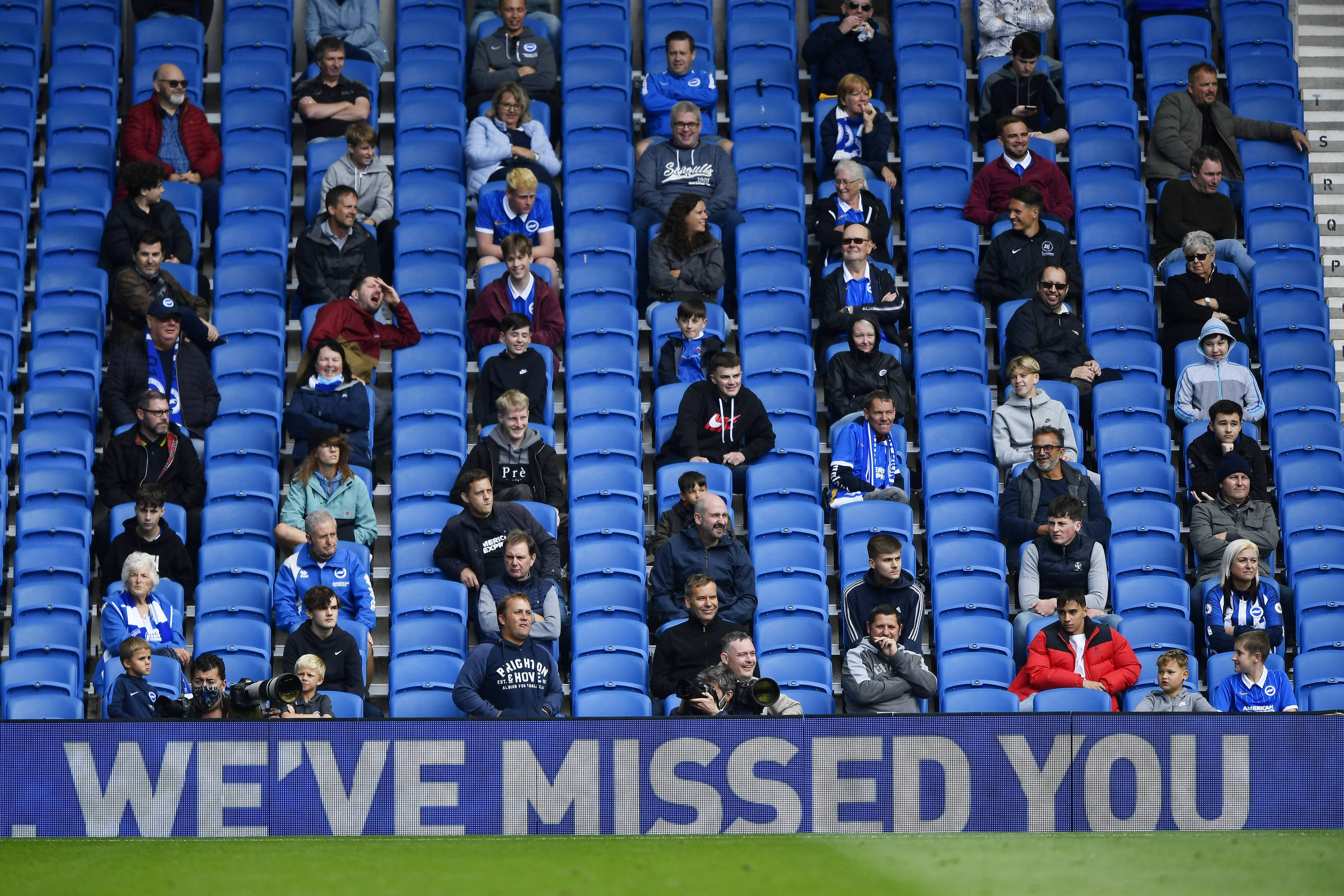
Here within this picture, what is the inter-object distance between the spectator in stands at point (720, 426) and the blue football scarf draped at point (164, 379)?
9.56ft

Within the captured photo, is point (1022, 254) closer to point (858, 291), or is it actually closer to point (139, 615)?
point (858, 291)

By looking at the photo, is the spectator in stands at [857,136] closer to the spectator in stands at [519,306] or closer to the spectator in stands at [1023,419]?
the spectator in stands at [1023,419]

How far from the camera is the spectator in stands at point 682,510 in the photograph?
1027 centimetres

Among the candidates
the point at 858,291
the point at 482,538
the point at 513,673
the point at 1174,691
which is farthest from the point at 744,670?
the point at 858,291

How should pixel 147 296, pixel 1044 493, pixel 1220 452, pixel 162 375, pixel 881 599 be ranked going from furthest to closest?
pixel 147 296 < pixel 162 375 < pixel 1220 452 < pixel 1044 493 < pixel 881 599

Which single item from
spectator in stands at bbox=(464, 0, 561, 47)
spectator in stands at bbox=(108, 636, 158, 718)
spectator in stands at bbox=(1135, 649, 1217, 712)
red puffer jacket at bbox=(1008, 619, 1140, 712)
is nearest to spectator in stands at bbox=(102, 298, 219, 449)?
spectator in stands at bbox=(108, 636, 158, 718)

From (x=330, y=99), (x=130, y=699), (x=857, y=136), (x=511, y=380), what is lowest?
(x=130, y=699)

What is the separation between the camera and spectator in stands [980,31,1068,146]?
1283 centimetres

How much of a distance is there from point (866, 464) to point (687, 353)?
1.30 metres

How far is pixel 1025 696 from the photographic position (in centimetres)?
984

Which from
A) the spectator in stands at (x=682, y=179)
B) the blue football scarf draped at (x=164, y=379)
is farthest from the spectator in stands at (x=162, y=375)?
the spectator in stands at (x=682, y=179)

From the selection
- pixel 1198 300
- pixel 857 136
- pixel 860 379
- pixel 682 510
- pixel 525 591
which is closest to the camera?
pixel 525 591

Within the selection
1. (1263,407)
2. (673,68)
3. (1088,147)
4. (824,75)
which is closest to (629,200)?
(673,68)

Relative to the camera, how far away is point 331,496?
10.5 m
